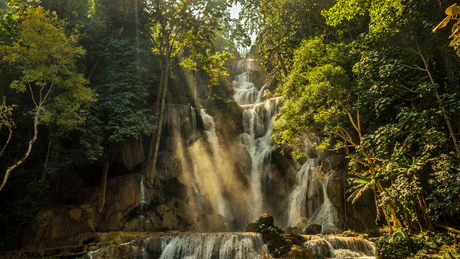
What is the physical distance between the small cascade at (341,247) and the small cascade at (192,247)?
6.71 ft

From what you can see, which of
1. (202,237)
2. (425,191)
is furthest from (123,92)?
(425,191)

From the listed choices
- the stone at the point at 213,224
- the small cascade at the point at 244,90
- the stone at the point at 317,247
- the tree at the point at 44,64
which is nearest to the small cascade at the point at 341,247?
the stone at the point at 317,247

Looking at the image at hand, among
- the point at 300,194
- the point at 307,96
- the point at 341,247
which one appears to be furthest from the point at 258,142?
the point at 341,247

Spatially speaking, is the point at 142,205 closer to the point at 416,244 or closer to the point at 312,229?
the point at 312,229

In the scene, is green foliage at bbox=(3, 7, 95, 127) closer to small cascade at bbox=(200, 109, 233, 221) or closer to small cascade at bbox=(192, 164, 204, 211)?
small cascade at bbox=(192, 164, 204, 211)

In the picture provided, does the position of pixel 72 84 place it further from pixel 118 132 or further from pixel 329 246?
pixel 329 246

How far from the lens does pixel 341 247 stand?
1059cm

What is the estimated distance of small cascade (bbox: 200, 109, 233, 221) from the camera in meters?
20.8

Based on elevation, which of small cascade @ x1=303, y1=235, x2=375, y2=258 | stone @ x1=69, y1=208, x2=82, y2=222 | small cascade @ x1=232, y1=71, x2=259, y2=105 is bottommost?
small cascade @ x1=303, y1=235, x2=375, y2=258

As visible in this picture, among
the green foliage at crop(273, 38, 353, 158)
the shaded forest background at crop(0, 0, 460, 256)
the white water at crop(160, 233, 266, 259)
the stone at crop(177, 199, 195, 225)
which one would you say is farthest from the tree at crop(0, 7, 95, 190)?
the green foliage at crop(273, 38, 353, 158)

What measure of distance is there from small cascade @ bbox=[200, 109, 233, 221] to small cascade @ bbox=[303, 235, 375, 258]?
10.8m

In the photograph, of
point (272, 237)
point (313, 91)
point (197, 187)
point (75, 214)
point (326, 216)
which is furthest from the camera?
point (197, 187)

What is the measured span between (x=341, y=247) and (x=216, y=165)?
13.4m

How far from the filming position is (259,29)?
1692 centimetres
